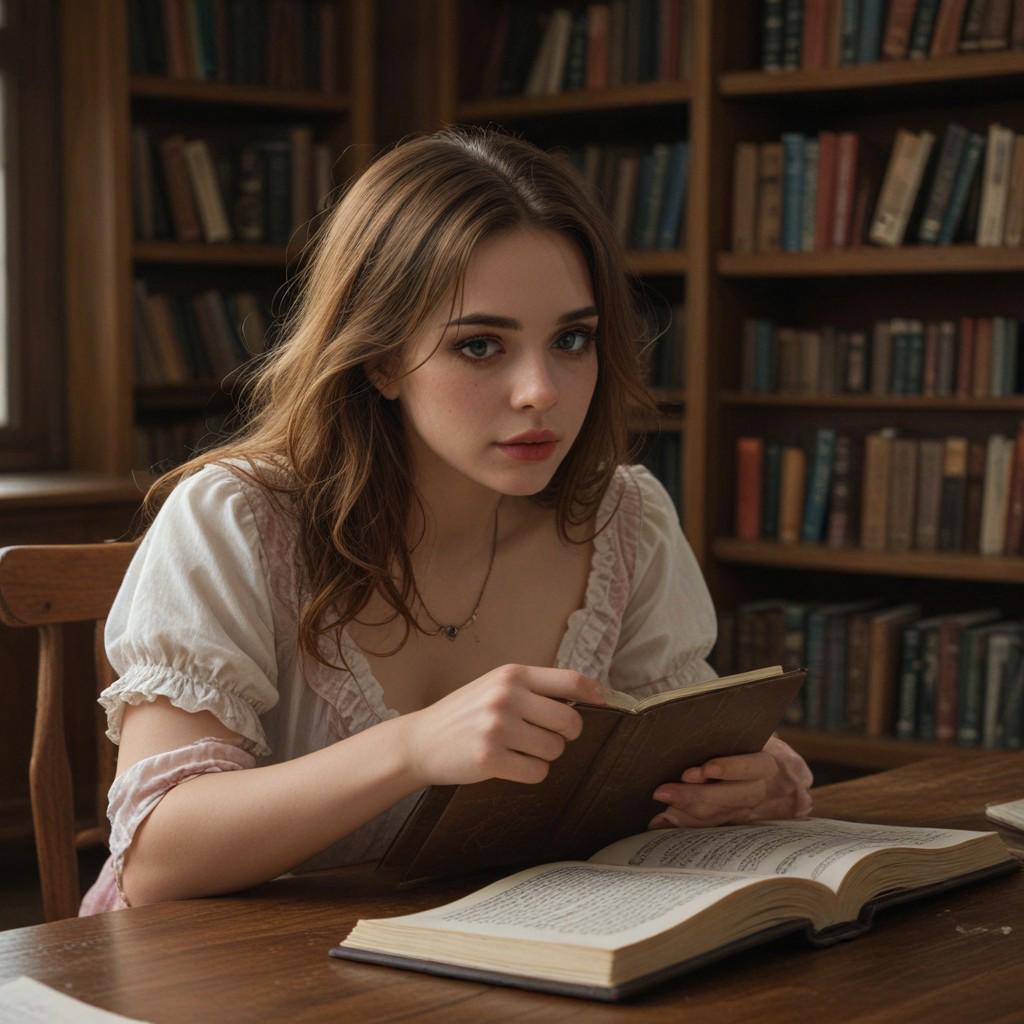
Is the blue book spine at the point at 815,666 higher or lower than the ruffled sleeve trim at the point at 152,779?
lower

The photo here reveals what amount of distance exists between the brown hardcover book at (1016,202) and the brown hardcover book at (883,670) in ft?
2.84

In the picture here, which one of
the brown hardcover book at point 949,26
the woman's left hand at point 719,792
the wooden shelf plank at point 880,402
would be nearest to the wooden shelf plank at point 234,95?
the wooden shelf plank at point 880,402

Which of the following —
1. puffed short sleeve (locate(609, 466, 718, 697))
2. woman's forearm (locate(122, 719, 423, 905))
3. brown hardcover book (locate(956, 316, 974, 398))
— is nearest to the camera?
woman's forearm (locate(122, 719, 423, 905))

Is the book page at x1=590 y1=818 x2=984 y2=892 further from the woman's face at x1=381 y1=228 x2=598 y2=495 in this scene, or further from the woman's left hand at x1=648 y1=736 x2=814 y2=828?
the woman's face at x1=381 y1=228 x2=598 y2=495

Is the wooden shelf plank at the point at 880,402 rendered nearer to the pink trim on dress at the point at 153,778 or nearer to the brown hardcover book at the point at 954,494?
the brown hardcover book at the point at 954,494

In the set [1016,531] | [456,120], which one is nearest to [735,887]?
[1016,531]

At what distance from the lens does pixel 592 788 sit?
1259 mm

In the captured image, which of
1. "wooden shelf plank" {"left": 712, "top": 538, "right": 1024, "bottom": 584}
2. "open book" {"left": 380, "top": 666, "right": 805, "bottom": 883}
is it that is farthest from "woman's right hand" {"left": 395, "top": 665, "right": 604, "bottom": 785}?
"wooden shelf plank" {"left": 712, "top": 538, "right": 1024, "bottom": 584}

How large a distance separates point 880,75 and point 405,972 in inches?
110

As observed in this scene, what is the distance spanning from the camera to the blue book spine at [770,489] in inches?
148

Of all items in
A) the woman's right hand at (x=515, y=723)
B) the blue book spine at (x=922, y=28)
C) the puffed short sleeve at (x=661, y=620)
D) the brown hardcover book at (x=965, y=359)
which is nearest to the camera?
the woman's right hand at (x=515, y=723)

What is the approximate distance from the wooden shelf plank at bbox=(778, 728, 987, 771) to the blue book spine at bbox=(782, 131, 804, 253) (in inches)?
42.9

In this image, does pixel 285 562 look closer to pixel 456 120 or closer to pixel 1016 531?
pixel 1016 531

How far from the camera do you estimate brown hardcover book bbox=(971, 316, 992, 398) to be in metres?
3.49
